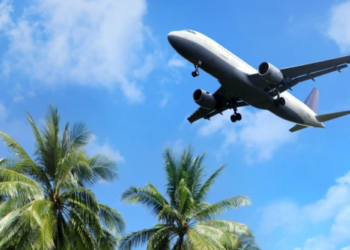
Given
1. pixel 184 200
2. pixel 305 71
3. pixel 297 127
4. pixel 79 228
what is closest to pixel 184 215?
pixel 184 200

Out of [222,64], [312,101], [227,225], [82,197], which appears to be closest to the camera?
[82,197]

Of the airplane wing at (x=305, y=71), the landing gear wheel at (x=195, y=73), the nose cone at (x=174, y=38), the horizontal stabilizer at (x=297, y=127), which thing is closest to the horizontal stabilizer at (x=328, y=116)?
the horizontal stabilizer at (x=297, y=127)

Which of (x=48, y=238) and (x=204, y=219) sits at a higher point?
(x=204, y=219)

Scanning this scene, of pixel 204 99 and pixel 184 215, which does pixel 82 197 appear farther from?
pixel 204 99

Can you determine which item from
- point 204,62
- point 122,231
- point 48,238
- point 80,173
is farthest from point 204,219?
point 204,62

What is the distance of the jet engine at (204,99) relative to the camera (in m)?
31.2

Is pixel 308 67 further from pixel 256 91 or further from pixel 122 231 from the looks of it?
pixel 122 231

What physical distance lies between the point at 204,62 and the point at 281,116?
25.0ft

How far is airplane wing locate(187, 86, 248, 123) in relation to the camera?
1272 inches

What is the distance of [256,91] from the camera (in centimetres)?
2864

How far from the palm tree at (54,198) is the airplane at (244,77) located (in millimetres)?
11060

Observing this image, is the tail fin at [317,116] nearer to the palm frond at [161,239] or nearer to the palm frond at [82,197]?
the palm frond at [161,239]

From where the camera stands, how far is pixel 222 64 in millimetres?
27219

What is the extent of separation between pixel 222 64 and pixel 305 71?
5.69 metres
